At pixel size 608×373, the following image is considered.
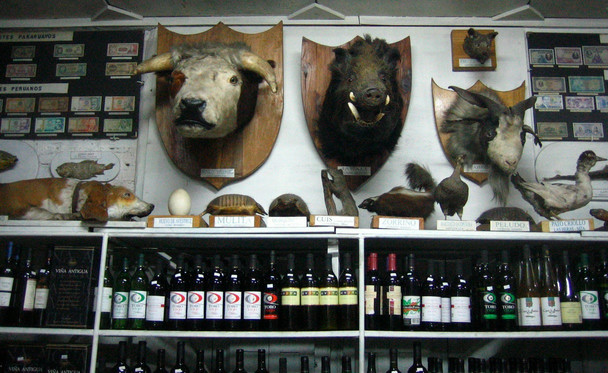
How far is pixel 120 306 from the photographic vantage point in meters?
2.43

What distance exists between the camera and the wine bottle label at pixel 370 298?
92.7 inches

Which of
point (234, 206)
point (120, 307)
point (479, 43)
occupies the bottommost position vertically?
point (120, 307)

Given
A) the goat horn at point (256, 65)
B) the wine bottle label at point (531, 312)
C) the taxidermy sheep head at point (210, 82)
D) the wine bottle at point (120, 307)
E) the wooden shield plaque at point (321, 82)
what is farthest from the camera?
the wooden shield plaque at point (321, 82)

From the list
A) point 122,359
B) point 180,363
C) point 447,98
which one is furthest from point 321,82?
point 122,359

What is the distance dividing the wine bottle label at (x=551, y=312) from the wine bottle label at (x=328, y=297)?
2.99 ft

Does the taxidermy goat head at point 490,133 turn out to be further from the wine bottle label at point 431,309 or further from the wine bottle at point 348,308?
the wine bottle at point 348,308

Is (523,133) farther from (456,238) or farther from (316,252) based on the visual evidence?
(316,252)

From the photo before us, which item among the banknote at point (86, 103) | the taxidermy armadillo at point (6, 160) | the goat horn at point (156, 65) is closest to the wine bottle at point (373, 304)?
the goat horn at point (156, 65)

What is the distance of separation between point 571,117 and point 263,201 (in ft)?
6.19

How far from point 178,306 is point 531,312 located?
1559 millimetres

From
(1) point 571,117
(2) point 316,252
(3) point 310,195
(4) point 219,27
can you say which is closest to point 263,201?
(3) point 310,195

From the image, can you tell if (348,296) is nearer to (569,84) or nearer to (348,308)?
(348,308)

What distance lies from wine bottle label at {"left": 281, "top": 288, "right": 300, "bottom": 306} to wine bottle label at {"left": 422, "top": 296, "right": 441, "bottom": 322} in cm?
57

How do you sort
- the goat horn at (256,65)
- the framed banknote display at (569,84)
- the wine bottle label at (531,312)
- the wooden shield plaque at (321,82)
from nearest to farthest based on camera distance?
1. the wine bottle label at (531,312)
2. the goat horn at (256,65)
3. the wooden shield plaque at (321,82)
4. the framed banknote display at (569,84)
